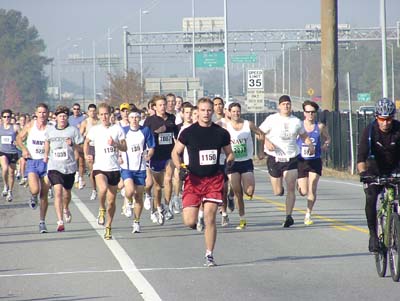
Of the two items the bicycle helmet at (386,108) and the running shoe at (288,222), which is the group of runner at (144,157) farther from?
the bicycle helmet at (386,108)

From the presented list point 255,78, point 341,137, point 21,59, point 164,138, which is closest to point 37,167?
point 164,138

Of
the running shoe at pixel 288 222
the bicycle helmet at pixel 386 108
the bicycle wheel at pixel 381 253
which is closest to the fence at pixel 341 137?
the running shoe at pixel 288 222

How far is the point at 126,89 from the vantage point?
248 feet

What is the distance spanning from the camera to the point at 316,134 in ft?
59.5

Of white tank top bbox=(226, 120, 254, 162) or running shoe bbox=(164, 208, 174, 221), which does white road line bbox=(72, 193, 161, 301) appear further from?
white tank top bbox=(226, 120, 254, 162)

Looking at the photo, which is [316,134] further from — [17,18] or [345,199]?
[17,18]

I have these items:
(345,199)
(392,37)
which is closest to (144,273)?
(345,199)

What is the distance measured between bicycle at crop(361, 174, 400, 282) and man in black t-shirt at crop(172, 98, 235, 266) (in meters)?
2.08

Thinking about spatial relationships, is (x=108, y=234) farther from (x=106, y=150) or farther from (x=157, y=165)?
(x=157, y=165)

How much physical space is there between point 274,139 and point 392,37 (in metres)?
85.2

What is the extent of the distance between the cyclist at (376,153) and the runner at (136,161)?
5.64m

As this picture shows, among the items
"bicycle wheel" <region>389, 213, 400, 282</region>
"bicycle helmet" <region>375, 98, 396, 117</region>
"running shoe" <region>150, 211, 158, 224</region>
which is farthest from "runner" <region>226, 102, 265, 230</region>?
"bicycle wheel" <region>389, 213, 400, 282</region>

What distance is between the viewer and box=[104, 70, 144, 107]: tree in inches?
2972

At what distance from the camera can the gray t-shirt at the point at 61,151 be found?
57.0 feet
